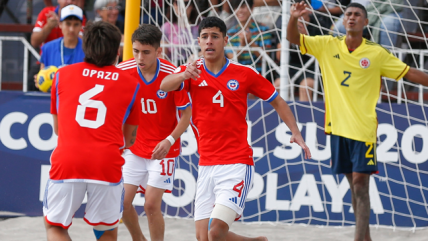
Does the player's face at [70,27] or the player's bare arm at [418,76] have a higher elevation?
the player's face at [70,27]

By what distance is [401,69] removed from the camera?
16.6ft

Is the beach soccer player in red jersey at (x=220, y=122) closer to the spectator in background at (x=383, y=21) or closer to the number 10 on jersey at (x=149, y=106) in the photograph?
the number 10 on jersey at (x=149, y=106)

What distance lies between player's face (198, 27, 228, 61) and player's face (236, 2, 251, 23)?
2.78 metres

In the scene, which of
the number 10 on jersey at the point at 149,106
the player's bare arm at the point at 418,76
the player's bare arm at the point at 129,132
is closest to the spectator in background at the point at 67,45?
the number 10 on jersey at the point at 149,106

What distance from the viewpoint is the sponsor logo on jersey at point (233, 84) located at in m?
4.04

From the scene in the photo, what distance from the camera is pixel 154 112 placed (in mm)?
4660

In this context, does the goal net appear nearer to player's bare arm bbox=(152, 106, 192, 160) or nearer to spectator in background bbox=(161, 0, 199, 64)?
spectator in background bbox=(161, 0, 199, 64)

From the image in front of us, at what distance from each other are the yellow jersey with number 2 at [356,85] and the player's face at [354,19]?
20 centimetres

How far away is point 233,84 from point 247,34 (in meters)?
3.15

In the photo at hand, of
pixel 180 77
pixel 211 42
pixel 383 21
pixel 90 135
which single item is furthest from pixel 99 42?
pixel 383 21

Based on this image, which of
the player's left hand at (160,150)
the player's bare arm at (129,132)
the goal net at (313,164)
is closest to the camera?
the player's bare arm at (129,132)

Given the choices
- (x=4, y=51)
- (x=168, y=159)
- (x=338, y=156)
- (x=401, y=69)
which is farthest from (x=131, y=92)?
(x=4, y=51)

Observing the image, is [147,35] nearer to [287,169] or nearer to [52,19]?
[287,169]

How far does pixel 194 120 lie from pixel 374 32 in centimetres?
382
